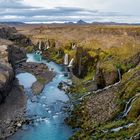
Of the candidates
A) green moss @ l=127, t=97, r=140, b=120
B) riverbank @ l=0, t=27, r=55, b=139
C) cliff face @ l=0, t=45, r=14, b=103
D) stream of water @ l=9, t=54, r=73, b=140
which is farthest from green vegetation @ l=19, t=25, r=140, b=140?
cliff face @ l=0, t=45, r=14, b=103

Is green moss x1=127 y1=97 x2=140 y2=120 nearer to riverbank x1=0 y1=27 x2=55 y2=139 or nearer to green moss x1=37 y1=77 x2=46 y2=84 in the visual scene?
riverbank x1=0 y1=27 x2=55 y2=139

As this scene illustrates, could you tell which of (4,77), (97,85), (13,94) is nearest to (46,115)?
(4,77)

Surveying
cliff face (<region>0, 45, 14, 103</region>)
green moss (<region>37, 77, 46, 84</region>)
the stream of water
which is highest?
cliff face (<region>0, 45, 14, 103</region>)

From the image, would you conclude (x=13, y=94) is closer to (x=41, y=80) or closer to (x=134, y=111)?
(x=41, y=80)

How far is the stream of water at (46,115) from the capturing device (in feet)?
213

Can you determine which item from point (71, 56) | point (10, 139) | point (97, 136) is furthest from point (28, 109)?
point (71, 56)

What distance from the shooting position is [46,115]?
76.4 meters

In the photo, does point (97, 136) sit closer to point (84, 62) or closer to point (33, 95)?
point (33, 95)

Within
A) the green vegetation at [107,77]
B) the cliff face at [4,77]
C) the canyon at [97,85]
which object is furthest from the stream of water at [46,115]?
the cliff face at [4,77]

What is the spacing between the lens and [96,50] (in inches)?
4774

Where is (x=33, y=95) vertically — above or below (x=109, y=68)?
below

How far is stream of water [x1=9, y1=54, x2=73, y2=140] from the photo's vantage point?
6500cm

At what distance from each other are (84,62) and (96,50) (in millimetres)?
6676

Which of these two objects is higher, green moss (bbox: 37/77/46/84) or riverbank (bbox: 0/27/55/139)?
riverbank (bbox: 0/27/55/139)
